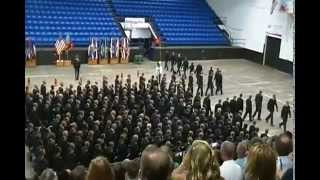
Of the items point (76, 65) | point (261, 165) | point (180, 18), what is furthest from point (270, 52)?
point (261, 165)

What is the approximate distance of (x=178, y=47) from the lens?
5.38 meters

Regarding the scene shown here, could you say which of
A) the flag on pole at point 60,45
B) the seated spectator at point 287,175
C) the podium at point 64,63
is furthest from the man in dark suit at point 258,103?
the seated spectator at point 287,175

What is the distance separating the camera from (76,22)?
479 centimetres

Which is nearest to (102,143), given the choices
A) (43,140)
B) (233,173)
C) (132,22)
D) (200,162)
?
(43,140)

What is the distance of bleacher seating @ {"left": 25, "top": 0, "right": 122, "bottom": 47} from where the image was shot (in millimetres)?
4223

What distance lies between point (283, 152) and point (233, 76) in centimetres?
373

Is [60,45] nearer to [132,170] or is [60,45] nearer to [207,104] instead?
[207,104]

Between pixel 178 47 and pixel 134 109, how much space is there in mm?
890

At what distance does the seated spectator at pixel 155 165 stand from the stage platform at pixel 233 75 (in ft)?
10.3

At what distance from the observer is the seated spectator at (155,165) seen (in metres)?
1.68

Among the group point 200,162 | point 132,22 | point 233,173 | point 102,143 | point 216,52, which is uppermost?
point 132,22

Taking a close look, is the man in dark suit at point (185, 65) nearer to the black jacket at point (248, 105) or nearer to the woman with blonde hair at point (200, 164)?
the black jacket at point (248, 105)

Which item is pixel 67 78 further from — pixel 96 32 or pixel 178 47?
pixel 178 47
